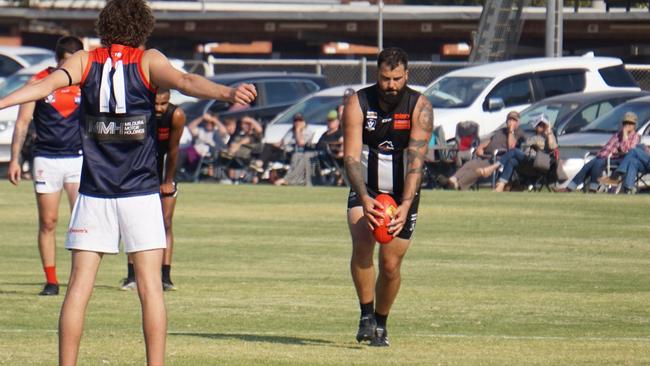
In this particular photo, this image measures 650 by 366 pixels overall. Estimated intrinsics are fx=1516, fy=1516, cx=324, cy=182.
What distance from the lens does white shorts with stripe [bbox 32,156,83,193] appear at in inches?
498

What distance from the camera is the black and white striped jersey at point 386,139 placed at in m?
9.80

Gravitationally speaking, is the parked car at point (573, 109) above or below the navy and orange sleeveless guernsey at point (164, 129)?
below

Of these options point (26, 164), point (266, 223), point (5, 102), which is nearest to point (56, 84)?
point (5, 102)

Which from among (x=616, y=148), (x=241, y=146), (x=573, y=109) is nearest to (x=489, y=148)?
(x=573, y=109)

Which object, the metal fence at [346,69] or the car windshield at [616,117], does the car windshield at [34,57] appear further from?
the car windshield at [616,117]

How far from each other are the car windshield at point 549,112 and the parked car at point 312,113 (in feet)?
11.8

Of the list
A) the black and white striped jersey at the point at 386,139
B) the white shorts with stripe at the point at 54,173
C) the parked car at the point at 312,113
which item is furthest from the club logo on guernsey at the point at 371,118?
the parked car at the point at 312,113

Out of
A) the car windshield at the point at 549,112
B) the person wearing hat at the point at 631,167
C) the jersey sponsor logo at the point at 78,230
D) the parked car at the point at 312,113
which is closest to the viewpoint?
the jersey sponsor logo at the point at 78,230

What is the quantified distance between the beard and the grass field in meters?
1.59

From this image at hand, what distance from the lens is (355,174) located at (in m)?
9.66

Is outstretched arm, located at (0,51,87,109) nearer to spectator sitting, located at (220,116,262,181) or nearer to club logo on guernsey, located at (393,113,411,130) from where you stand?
club logo on guernsey, located at (393,113,411,130)

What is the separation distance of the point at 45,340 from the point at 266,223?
10190mm

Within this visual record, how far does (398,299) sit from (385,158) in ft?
10.1

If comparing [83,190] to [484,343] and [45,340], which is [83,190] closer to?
[45,340]
